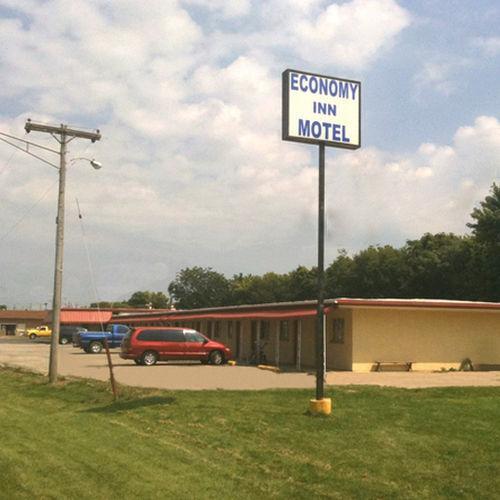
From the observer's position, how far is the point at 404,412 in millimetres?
13258

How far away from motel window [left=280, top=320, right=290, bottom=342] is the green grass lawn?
17.7 meters

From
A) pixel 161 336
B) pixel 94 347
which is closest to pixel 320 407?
pixel 161 336

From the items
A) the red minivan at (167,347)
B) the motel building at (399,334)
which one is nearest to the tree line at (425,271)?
the motel building at (399,334)

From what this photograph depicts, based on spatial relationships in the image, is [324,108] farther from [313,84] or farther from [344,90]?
[344,90]

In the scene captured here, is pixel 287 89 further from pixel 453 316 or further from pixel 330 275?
pixel 330 275

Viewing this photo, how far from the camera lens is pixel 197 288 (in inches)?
5157

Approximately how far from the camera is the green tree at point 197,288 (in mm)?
127688

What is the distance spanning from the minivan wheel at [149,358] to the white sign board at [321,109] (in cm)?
1775

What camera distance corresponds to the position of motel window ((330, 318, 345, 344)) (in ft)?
93.3

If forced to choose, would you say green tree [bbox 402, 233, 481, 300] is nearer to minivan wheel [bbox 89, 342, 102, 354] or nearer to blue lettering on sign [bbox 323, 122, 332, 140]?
minivan wheel [bbox 89, 342, 102, 354]

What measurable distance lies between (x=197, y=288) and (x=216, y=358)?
100597mm

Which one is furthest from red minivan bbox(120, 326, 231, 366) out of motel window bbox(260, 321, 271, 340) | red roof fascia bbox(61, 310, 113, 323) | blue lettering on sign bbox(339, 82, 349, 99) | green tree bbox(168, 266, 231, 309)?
green tree bbox(168, 266, 231, 309)

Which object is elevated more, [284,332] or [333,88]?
[333,88]

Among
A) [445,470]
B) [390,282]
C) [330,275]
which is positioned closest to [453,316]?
[445,470]
